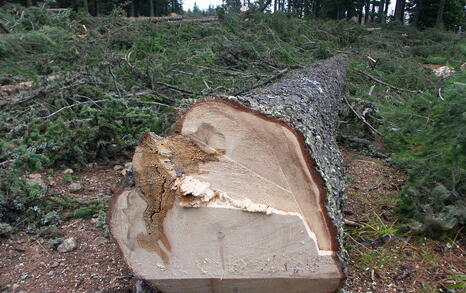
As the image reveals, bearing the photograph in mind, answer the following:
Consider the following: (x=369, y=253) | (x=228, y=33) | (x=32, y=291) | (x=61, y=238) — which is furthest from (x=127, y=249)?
(x=228, y=33)

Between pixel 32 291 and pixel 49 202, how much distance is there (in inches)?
34.3

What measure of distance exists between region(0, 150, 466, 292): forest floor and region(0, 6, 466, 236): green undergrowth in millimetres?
189

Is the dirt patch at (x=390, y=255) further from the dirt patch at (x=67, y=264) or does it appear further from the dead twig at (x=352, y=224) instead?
the dirt patch at (x=67, y=264)

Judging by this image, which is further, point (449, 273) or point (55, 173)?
point (55, 173)

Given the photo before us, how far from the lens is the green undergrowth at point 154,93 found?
2.81m

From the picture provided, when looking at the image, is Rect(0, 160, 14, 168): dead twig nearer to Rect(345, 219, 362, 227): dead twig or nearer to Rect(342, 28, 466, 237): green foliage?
Rect(345, 219, 362, 227): dead twig

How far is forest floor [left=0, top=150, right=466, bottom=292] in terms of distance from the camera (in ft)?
6.48

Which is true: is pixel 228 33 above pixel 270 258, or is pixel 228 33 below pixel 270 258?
above

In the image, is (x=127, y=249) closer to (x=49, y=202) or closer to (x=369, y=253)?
(x=49, y=202)

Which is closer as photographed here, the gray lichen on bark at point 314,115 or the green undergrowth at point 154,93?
the gray lichen on bark at point 314,115

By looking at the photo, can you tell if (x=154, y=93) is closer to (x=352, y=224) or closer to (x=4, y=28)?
(x=352, y=224)

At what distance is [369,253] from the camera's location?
2.21 metres

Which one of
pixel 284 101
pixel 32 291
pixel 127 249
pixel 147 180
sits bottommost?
pixel 32 291

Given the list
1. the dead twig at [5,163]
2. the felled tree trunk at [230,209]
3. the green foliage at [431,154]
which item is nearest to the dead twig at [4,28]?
the dead twig at [5,163]
